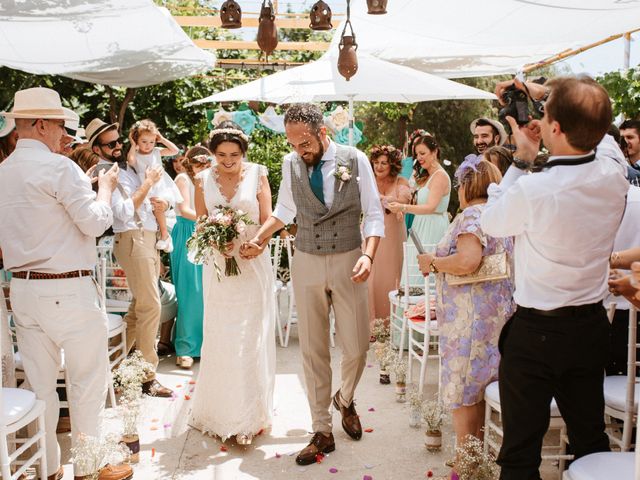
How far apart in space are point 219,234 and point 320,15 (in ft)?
5.96

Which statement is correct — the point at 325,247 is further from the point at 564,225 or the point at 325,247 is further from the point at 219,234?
the point at 564,225

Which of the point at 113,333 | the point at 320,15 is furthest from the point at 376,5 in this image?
the point at 113,333

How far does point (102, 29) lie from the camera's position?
18.6 ft

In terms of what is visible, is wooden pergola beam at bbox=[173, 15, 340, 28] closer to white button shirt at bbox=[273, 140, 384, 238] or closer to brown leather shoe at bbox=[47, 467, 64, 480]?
white button shirt at bbox=[273, 140, 384, 238]

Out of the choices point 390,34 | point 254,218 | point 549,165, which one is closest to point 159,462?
point 254,218

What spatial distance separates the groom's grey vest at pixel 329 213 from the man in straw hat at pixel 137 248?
4.90 feet

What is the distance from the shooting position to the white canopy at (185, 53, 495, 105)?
6551 mm

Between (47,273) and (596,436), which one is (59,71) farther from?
(596,436)

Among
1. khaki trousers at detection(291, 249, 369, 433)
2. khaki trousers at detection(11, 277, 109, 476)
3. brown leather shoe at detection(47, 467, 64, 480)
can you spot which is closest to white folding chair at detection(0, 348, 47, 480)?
khaki trousers at detection(11, 277, 109, 476)

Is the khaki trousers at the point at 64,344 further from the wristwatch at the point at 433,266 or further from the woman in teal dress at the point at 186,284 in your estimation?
the woman in teal dress at the point at 186,284

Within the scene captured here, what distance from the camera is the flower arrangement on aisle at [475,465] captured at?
124 inches

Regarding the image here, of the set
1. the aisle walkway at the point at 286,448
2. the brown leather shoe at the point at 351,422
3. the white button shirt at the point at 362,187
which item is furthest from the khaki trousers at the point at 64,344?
the brown leather shoe at the point at 351,422

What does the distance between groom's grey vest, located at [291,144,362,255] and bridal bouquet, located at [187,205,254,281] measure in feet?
1.79

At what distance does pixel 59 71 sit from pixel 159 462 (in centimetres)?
405
